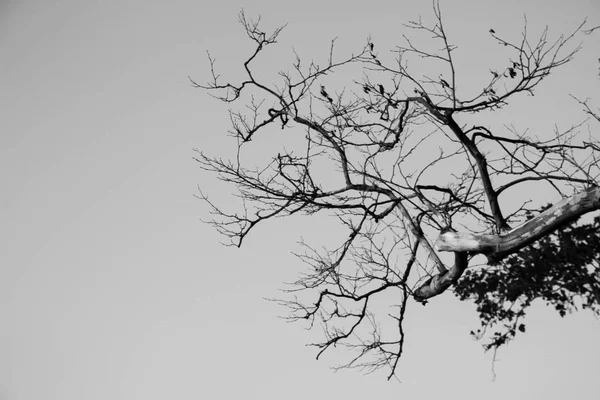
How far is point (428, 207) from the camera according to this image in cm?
386

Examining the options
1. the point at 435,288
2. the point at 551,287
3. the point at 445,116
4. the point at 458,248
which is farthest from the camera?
the point at 551,287

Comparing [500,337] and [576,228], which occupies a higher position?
[576,228]

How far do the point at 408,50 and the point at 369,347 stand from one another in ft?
8.84

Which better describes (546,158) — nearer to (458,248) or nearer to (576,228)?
(576,228)

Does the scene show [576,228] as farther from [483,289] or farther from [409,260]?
[409,260]

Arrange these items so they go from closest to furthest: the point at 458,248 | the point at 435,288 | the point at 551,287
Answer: the point at 458,248 < the point at 435,288 < the point at 551,287

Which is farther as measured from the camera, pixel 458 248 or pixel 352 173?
pixel 352 173

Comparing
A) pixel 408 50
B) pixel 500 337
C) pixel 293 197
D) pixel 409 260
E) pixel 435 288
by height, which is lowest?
pixel 500 337

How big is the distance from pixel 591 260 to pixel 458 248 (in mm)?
1741

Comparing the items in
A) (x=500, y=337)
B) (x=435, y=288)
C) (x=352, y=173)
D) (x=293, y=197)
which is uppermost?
(x=352, y=173)

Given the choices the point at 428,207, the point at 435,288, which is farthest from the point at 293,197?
the point at 435,288

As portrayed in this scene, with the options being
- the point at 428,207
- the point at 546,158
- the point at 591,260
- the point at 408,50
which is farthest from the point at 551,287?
the point at 408,50

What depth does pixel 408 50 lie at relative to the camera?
389 centimetres

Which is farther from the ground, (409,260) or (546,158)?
(546,158)
